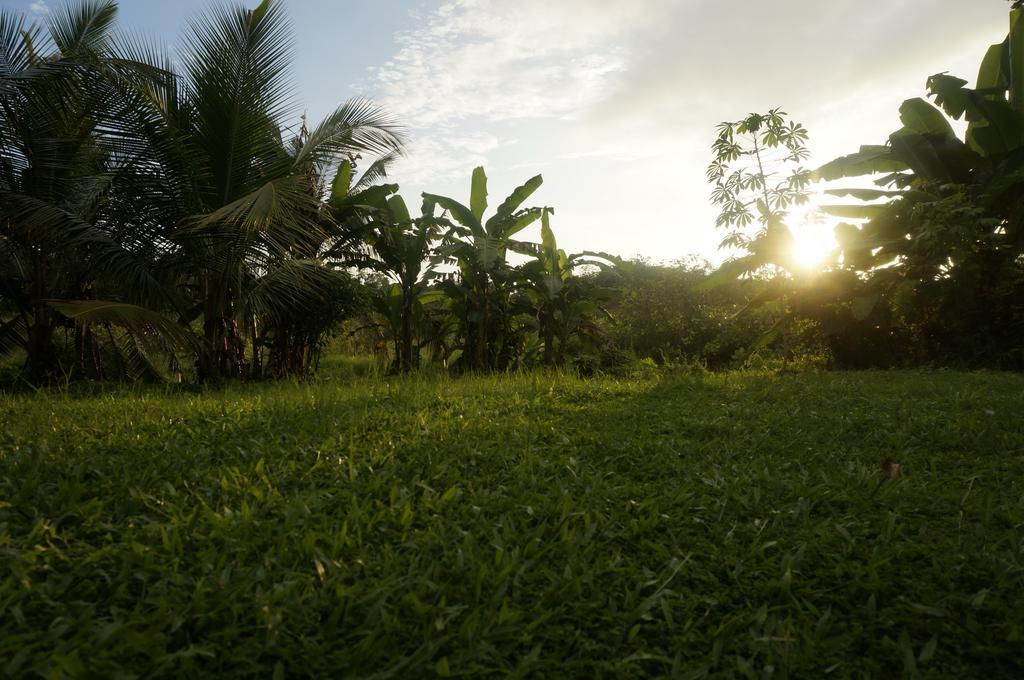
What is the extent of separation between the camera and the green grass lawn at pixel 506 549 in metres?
1.83

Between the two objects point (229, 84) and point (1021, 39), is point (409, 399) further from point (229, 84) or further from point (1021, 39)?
point (1021, 39)

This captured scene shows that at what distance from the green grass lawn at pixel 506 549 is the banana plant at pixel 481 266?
553cm

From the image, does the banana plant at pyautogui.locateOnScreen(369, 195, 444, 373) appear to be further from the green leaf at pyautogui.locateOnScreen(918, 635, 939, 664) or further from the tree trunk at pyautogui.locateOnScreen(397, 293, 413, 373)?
the green leaf at pyautogui.locateOnScreen(918, 635, 939, 664)

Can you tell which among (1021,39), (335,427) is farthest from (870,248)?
(335,427)

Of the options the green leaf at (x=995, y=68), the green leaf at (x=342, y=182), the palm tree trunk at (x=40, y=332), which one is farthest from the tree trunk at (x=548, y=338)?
the green leaf at (x=995, y=68)

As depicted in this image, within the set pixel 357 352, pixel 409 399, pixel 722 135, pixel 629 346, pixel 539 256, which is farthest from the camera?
pixel 357 352

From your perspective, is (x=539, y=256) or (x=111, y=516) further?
(x=539, y=256)

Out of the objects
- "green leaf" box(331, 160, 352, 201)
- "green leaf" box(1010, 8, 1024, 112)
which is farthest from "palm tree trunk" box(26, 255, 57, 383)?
"green leaf" box(1010, 8, 1024, 112)

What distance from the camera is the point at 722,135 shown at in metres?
8.93

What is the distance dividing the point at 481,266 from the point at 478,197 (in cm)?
124

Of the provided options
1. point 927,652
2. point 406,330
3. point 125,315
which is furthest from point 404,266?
point 927,652

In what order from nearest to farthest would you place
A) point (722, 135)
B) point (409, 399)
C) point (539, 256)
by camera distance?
point (409, 399) → point (722, 135) → point (539, 256)

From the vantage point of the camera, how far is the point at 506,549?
7.92ft

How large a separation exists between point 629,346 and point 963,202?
658 cm
